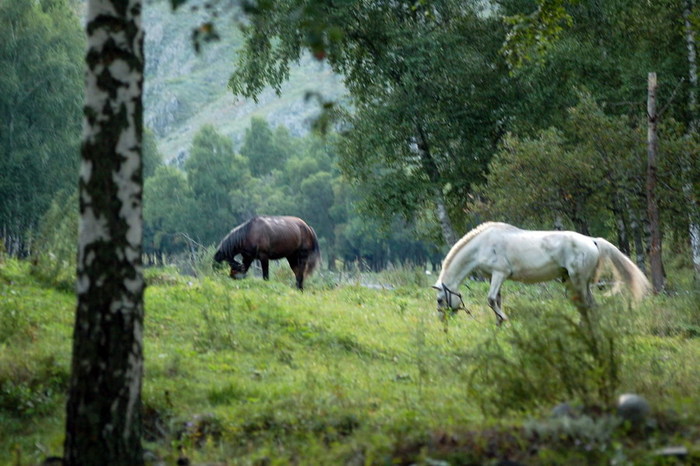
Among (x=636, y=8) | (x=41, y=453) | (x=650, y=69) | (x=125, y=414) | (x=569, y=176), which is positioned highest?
(x=636, y=8)

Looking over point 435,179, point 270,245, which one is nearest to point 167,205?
point 435,179

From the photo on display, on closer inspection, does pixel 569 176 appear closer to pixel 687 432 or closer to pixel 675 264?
pixel 675 264

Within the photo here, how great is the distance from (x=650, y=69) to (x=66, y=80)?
31.3 metres

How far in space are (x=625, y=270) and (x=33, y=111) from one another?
38301 millimetres

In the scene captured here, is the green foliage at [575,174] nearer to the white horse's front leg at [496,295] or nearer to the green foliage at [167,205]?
the white horse's front leg at [496,295]

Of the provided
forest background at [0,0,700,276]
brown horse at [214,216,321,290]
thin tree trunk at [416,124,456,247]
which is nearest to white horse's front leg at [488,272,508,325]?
forest background at [0,0,700,276]

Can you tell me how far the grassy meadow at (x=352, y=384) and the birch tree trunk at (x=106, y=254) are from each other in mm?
628

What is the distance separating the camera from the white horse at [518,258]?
1573 cm

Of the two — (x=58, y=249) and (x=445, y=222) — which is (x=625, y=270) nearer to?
(x=58, y=249)

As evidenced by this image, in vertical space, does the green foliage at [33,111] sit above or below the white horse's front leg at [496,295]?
above

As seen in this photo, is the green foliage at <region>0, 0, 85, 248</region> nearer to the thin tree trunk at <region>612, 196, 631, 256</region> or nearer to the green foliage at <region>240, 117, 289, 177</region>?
the thin tree trunk at <region>612, 196, 631, 256</region>

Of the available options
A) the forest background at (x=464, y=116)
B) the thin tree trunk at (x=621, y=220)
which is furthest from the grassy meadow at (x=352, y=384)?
the thin tree trunk at (x=621, y=220)

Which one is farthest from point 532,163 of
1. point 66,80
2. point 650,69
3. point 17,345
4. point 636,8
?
point 66,80

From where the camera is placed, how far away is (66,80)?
4509 cm
